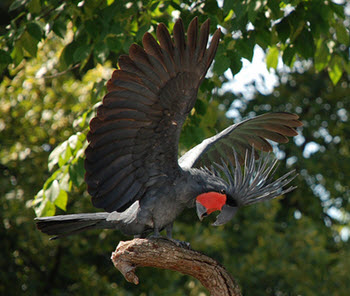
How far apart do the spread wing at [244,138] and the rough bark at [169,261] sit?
589 millimetres

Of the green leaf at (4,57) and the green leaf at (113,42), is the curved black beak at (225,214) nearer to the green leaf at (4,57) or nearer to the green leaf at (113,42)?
the green leaf at (113,42)

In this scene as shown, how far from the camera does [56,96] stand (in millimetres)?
7980

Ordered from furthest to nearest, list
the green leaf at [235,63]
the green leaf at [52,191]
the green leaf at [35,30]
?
the green leaf at [52,191], the green leaf at [235,63], the green leaf at [35,30]

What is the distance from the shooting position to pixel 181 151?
21.6 ft

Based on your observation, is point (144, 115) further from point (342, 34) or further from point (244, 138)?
point (342, 34)

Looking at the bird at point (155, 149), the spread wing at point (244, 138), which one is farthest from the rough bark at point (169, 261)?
the spread wing at point (244, 138)

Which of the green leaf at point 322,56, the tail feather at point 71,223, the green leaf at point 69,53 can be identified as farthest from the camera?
the green leaf at point 322,56

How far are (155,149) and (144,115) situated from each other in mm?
222

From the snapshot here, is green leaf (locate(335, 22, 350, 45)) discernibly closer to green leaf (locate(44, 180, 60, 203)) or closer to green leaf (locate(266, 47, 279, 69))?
green leaf (locate(266, 47, 279, 69))

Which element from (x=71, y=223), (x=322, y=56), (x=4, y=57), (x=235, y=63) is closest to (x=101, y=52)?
(x=4, y=57)

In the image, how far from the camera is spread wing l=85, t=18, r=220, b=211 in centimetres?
327

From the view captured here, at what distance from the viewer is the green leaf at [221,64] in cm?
436

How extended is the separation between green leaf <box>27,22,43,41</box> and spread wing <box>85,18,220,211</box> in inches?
50.5

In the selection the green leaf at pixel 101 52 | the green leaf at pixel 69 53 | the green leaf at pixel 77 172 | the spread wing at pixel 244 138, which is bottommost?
the spread wing at pixel 244 138
